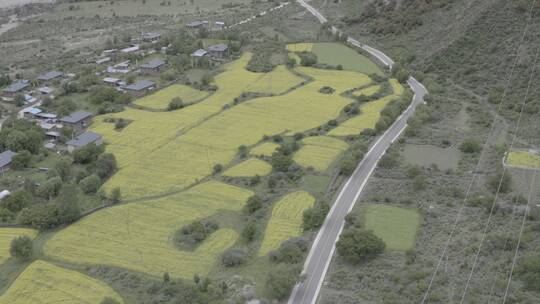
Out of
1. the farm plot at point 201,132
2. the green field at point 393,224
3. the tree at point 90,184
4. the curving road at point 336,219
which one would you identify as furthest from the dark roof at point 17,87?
the green field at point 393,224

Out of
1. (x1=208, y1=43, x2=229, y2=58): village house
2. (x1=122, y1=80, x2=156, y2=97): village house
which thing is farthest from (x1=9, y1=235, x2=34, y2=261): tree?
(x1=208, y1=43, x2=229, y2=58): village house

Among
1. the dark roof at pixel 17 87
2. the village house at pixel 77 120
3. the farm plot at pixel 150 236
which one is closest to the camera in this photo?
the farm plot at pixel 150 236

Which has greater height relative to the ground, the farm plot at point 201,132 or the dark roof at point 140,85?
the dark roof at point 140,85

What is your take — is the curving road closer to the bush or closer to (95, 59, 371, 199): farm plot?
the bush

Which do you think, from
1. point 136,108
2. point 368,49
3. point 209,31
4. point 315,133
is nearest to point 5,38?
point 209,31

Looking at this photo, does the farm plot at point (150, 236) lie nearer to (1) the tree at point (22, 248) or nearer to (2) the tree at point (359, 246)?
(1) the tree at point (22, 248)

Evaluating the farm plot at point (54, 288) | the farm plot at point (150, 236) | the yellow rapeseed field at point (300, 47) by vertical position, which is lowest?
the farm plot at point (54, 288)

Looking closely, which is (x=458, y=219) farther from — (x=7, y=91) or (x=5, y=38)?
(x=5, y=38)
